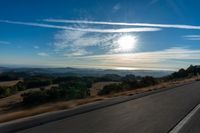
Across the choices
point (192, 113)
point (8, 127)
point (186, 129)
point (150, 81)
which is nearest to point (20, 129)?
point (8, 127)

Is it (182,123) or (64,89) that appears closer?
(182,123)

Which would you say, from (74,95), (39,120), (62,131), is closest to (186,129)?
(62,131)

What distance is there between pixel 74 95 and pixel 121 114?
14827 millimetres

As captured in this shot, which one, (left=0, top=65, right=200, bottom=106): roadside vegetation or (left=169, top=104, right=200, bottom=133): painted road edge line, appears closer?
(left=169, top=104, right=200, bottom=133): painted road edge line

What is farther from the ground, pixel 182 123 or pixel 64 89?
pixel 64 89

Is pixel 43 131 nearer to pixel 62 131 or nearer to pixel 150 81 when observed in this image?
pixel 62 131

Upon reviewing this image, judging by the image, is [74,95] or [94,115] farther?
[74,95]

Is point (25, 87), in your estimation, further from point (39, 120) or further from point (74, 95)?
point (39, 120)

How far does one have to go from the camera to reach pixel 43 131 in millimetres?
9414

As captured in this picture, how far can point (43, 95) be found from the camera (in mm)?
29625

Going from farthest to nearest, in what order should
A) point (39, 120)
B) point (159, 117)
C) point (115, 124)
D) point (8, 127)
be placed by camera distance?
point (159, 117), point (39, 120), point (115, 124), point (8, 127)

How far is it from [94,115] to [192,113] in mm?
4177

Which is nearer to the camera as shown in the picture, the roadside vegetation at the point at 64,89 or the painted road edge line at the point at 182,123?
the painted road edge line at the point at 182,123

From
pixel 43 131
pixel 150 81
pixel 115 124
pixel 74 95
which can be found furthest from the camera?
pixel 150 81
